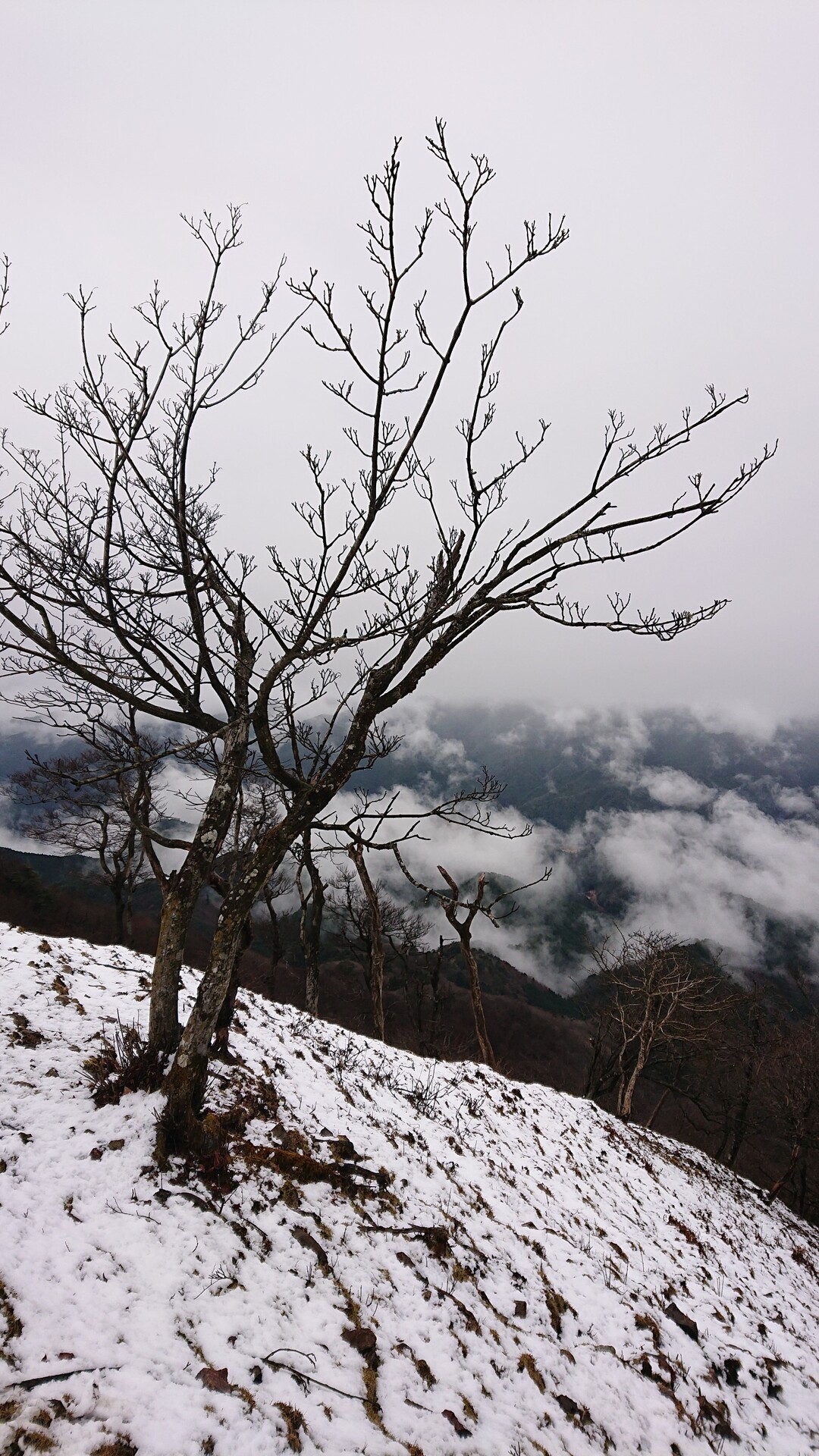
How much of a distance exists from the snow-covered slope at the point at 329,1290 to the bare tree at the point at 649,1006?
32.3 feet

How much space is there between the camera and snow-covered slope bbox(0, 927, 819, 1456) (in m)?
2.88

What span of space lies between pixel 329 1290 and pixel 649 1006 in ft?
58.3

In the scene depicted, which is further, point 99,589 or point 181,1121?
point 99,589

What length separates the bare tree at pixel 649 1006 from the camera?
17.4 metres

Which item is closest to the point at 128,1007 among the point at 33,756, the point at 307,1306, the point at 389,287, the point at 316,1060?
the point at 316,1060

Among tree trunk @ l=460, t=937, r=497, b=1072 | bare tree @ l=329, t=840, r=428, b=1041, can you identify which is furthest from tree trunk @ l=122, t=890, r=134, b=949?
tree trunk @ l=460, t=937, r=497, b=1072

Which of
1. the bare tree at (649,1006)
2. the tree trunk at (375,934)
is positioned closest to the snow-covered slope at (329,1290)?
the tree trunk at (375,934)

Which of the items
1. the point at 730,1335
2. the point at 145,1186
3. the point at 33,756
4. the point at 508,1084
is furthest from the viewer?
the point at 508,1084

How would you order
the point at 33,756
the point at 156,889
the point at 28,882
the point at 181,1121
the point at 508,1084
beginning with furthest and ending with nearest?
the point at 156,889, the point at 28,882, the point at 508,1084, the point at 33,756, the point at 181,1121

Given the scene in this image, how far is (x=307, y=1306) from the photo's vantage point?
3705 mm

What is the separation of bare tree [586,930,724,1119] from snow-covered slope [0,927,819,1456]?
32.3ft

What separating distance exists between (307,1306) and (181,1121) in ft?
5.14

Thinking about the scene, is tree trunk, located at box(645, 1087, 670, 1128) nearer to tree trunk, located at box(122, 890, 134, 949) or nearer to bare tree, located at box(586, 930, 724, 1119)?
bare tree, located at box(586, 930, 724, 1119)

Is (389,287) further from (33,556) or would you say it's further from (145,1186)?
(145,1186)
